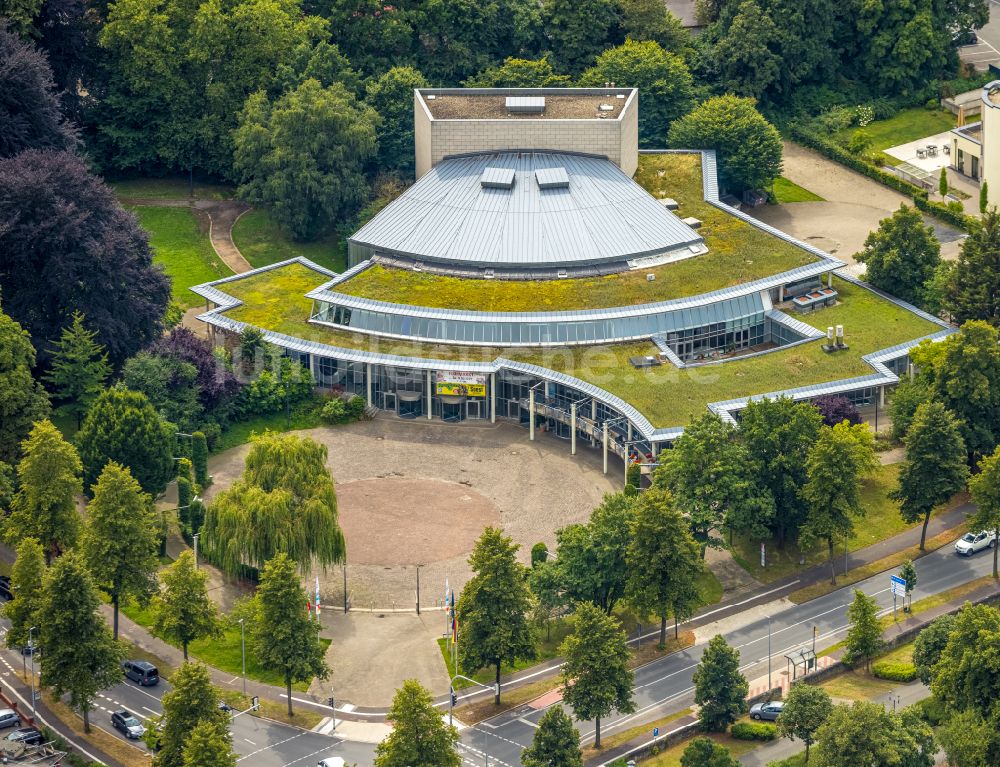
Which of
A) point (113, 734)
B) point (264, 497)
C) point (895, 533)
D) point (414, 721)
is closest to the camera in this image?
point (414, 721)

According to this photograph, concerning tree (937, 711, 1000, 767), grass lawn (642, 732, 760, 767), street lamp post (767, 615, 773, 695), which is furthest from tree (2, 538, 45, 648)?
tree (937, 711, 1000, 767)

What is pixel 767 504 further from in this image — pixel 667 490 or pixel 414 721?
pixel 414 721

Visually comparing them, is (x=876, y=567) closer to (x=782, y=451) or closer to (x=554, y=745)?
(x=782, y=451)

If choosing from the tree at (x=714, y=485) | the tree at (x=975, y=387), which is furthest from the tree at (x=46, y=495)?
the tree at (x=975, y=387)

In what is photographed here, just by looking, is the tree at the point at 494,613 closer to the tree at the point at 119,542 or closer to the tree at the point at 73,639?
the tree at the point at 119,542

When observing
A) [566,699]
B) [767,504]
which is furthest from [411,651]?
[767,504]

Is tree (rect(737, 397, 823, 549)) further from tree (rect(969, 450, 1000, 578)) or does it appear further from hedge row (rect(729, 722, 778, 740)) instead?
hedge row (rect(729, 722, 778, 740))

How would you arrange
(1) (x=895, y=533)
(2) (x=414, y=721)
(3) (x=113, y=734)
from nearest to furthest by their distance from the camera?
(2) (x=414, y=721), (3) (x=113, y=734), (1) (x=895, y=533)
